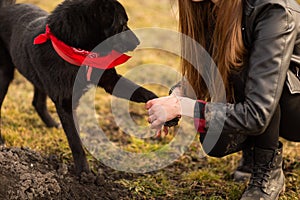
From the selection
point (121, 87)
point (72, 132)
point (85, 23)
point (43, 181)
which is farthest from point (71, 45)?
point (43, 181)

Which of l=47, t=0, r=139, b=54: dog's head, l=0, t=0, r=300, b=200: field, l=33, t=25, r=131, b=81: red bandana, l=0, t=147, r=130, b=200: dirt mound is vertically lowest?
l=0, t=0, r=300, b=200: field

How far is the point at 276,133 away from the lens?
8.03ft

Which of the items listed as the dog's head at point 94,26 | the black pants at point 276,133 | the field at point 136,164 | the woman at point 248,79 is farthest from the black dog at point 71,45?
the black pants at point 276,133

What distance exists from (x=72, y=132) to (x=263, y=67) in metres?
1.35

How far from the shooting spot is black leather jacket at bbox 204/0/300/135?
1964 millimetres

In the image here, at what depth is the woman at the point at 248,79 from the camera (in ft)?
6.49

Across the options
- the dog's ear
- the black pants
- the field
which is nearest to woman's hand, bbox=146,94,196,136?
the black pants

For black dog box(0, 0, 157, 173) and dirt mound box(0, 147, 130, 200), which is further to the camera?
black dog box(0, 0, 157, 173)

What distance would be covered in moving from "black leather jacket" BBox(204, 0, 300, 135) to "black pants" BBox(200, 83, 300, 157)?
1.18 ft

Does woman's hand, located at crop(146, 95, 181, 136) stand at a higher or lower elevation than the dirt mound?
higher

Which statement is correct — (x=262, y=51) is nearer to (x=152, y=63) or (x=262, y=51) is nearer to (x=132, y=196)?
(x=132, y=196)

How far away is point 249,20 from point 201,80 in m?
0.57

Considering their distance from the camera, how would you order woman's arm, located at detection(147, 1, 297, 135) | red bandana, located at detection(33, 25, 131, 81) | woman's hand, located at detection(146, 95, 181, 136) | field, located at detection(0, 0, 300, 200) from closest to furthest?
1. woman's arm, located at detection(147, 1, 297, 135)
2. woman's hand, located at detection(146, 95, 181, 136)
3. red bandana, located at detection(33, 25, 131, 81)
4. field, located at detection(0, 0, 300, 200)

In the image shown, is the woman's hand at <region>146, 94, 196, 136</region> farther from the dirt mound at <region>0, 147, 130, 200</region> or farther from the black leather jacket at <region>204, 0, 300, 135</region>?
the dirt mound at <region>0, 147, 130, 200</region>
